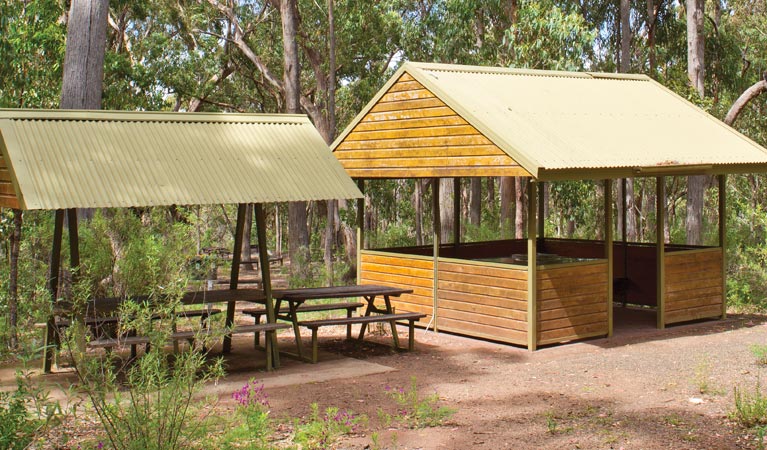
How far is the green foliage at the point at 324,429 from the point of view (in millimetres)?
6934

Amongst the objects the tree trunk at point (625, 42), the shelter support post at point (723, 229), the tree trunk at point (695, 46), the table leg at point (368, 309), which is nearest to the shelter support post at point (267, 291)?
the table leg at point (368, 309)

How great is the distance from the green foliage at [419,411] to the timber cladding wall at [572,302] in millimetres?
3361

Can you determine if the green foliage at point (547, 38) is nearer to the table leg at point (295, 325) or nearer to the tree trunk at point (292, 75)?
the tree trunk at point (292, 75)

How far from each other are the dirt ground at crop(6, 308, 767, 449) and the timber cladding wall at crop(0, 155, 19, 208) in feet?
6.20

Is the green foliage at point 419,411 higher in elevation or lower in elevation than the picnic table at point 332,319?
lower

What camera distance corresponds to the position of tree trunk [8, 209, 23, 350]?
35.9ft

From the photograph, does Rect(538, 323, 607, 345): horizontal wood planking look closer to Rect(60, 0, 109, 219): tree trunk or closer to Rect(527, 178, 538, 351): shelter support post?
Rect(527, 178, 538, 351): shelter support post

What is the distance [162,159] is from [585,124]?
6111 mm

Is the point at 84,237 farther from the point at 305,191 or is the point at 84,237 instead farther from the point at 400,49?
the point at 400,49

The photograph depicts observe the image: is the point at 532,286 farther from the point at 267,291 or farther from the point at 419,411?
the point at 419,411

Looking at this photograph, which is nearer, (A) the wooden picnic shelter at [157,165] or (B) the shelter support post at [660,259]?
(A) the wooden picnic shelter at [157,165]

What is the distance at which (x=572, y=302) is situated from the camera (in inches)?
466

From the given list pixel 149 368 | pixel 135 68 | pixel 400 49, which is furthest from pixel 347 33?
pixel 149 368

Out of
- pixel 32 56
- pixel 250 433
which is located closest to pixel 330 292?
pixel 250 433
